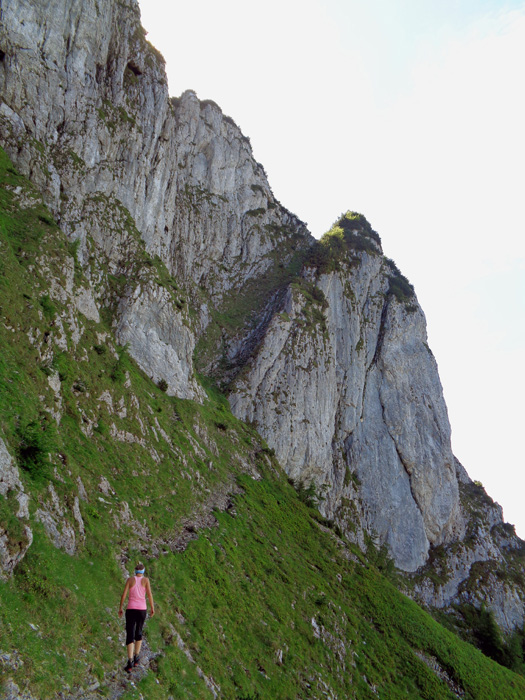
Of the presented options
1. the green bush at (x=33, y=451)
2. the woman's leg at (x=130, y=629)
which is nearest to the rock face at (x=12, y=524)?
the green bush at (x=33, y=451)

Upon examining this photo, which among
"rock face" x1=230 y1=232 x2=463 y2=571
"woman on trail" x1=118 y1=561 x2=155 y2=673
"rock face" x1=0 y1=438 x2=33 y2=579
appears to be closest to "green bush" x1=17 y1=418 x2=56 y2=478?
"rock face" x1=0 y1=438 x2=33 y2=579

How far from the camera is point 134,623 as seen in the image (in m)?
10.1

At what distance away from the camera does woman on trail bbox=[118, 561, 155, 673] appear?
10.1 metres

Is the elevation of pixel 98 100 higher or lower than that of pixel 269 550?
higher

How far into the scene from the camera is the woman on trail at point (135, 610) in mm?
10070

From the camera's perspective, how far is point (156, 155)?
51844 mm

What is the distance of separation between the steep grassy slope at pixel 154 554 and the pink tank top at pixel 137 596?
1.44 metres

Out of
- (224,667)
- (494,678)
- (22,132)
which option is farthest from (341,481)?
(22,132)

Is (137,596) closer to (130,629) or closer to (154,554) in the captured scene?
(130,629)

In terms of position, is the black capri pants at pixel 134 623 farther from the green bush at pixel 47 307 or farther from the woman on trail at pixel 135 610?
the green bush at pixel 47 307

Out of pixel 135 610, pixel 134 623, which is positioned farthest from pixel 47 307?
pixel 134 623

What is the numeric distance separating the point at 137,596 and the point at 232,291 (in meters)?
61.0

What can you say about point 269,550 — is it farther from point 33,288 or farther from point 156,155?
point 156,155

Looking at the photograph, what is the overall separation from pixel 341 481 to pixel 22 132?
61379 millimetres
